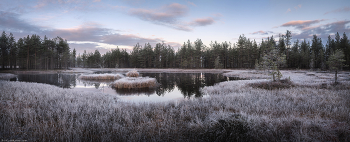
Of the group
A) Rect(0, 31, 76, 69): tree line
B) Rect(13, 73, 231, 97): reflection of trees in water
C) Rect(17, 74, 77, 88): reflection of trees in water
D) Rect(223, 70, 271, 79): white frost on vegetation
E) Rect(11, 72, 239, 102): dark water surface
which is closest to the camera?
Rect(11, 72, 239, 102): dark water surface

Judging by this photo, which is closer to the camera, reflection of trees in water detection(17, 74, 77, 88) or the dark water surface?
the dark water surface

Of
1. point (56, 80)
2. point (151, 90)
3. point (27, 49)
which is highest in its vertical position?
point (27, 49)

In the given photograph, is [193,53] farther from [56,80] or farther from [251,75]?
[56,80]

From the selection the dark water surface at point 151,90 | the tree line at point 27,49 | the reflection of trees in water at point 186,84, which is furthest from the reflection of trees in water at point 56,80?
the tree line at point 27,49

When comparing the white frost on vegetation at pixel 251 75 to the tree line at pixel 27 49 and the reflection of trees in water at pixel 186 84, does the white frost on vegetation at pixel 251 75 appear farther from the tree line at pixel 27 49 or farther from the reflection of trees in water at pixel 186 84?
the tree line at pixel 27 49

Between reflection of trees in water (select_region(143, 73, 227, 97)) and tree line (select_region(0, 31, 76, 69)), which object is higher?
tree line (select_region(0, 31, 76, 69))

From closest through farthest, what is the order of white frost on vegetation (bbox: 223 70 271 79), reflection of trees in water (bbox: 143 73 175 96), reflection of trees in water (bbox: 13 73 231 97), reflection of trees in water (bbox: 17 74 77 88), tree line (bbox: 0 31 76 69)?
1. reflection of trees in water (bbox: 13 73 231 97)
2. reflection of trees in water (bbox: 143 73 175 96)
3. reflection of trees in water (bbox: 17 74 77 88)
4. white frost on vegetation (bbox: 223 70 271 79)
5. tree line (bbox: 0 31 76 69)

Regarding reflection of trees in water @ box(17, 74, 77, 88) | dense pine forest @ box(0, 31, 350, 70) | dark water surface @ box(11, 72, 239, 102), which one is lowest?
dark water surface @ box(11, 72, 239, 102)

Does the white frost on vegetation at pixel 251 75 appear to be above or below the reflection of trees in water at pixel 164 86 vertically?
above

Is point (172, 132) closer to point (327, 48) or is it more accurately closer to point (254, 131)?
point (254, 131)

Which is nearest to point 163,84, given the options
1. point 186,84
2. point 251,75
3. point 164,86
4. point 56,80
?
point 164,86

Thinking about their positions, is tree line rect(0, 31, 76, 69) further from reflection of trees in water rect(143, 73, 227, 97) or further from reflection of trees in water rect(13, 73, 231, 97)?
reflection of trees in water rect(143, 73, 227, 97)

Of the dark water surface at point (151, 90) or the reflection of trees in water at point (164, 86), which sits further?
the reflection of trees in water at point (164, 86)

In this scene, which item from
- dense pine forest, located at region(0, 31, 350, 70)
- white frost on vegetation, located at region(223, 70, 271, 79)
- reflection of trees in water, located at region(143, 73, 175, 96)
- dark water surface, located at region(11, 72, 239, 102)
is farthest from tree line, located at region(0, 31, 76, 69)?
white frost on vegetation, located at region(223, 70, 271, 79)
